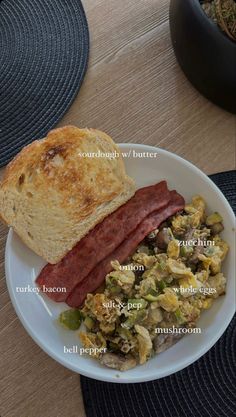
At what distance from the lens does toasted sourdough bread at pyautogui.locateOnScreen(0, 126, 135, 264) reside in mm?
1044

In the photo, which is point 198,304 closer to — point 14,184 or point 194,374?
point 194,374

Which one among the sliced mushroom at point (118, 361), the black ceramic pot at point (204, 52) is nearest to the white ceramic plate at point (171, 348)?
the sliced mushroom at point (118, 361)

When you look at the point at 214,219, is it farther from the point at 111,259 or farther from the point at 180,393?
the point at 180,393

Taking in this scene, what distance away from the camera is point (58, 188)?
40.9 inches

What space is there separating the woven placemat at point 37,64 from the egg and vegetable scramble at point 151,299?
38cm

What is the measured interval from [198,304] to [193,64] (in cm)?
51

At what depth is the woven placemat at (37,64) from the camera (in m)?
1.25

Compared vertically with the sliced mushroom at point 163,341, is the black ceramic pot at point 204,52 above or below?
above

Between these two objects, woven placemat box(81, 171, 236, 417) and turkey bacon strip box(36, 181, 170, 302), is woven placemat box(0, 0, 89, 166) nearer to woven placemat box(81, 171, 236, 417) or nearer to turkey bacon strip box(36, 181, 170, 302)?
turkey bacon strip box(36, 181, 170, 302)

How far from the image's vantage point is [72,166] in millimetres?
1056

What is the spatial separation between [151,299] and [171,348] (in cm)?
11

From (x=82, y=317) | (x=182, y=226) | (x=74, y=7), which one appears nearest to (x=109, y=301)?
(x=82, y=317)

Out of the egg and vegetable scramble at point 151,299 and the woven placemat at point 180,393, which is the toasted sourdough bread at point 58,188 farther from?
the woven placemat at point 180,393

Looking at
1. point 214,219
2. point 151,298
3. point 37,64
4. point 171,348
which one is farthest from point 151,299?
point 37,64
